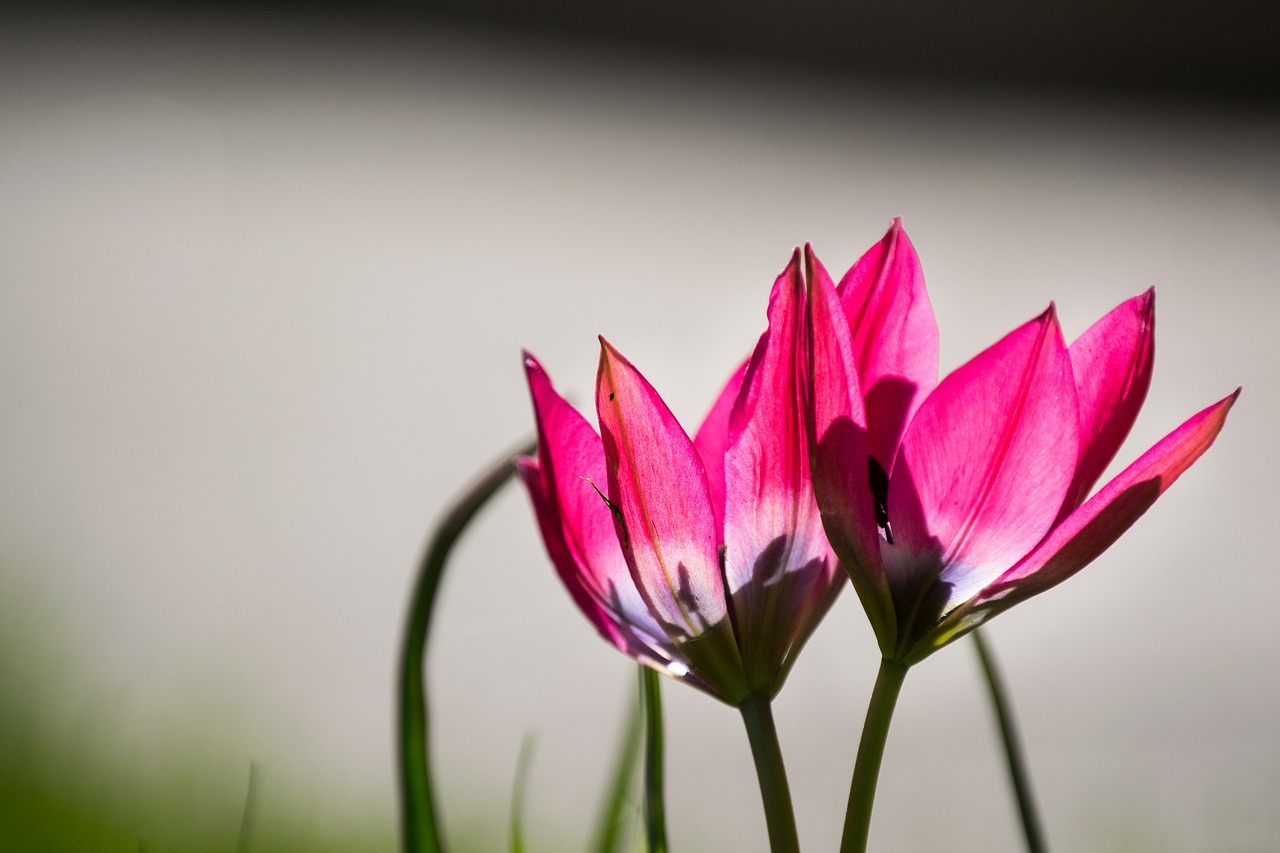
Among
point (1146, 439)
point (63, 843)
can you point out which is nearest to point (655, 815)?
point (63, 843)

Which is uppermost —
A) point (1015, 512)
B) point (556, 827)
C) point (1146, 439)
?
point (1146, 439)

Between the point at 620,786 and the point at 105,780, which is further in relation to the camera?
the point at 105,780

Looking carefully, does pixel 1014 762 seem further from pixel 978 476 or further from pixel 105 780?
pixel 105 780

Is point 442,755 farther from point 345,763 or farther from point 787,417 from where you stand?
point 787,417

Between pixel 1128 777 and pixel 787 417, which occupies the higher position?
pixel 787 417

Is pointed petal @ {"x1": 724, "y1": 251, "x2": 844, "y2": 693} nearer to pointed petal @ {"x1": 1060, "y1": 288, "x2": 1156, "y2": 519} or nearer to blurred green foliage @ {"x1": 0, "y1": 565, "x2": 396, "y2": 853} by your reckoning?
pointed petal @ {"x1": 1060, "y1": 288, "x2": 1156, "y2": 519}

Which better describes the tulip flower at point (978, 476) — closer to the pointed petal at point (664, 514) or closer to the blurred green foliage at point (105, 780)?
the pointed petal at point (664, 514)

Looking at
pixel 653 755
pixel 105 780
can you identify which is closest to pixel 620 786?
pixel 653 755
